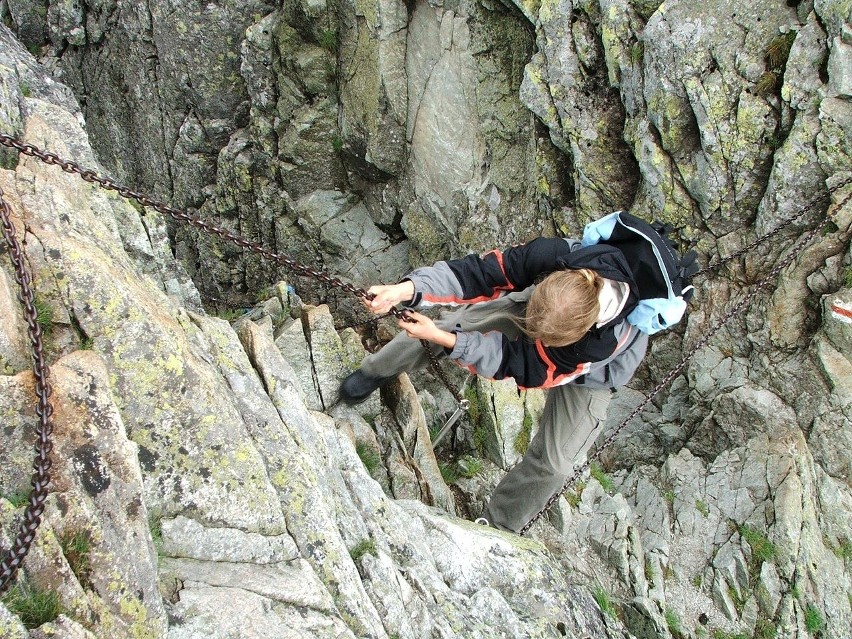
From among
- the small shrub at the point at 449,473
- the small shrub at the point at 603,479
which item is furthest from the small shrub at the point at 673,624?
the small shrub at the point at 449,473

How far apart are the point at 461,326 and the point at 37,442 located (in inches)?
222

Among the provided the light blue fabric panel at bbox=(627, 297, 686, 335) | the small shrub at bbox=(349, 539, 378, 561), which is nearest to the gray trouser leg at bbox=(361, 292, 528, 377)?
the light blue fabric panel at bbox=(627, 297, 686, 335)

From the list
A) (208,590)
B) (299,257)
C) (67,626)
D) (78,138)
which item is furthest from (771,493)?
(299,257)

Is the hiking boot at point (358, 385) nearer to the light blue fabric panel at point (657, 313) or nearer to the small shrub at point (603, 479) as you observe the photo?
the light blue fabric panel at point (657, 313)

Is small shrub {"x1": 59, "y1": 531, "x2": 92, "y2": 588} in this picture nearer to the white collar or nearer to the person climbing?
the person climbing

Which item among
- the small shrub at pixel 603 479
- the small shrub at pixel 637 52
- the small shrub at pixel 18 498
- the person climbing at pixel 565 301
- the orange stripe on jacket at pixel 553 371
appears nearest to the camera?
the small shrub at pixel 18 498

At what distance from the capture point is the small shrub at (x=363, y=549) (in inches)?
263

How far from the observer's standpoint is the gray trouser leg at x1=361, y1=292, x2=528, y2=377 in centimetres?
898

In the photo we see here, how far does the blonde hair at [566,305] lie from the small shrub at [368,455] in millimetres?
4387

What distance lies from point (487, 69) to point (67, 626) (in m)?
15.1

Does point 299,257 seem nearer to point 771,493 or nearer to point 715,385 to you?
point 715,385

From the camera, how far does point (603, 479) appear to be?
13.0m

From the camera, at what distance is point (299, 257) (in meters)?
21.8

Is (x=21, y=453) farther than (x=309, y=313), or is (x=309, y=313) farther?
(x=309, y=313)
